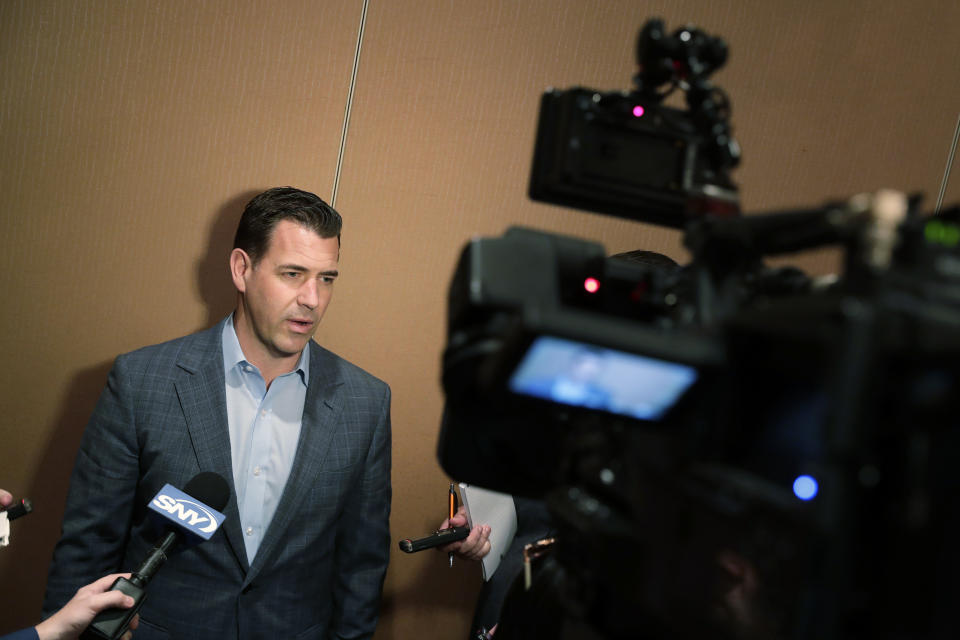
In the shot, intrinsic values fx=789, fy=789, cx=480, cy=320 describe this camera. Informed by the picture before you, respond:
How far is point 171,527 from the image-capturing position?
1339 mm

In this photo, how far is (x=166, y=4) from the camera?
7.38ft

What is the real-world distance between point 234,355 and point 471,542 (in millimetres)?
732

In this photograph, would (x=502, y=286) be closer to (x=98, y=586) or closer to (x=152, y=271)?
(x=98, y=586)

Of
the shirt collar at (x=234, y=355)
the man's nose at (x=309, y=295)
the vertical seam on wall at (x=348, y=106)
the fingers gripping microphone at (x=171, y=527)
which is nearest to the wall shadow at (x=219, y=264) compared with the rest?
the vertical seam on wall at (x=348, y=106)

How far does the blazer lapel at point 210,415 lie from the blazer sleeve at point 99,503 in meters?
0.13

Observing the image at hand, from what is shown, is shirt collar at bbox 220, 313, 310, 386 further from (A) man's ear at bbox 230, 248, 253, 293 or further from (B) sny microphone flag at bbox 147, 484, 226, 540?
(B) sny microphone flag at bbox 147, 484, 226, 540

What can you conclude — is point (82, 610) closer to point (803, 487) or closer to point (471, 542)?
point (471, 542)

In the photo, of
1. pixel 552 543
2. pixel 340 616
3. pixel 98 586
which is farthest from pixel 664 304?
pixel 340 616

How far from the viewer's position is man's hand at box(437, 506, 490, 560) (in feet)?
6.22

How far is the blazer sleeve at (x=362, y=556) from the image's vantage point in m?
1.93

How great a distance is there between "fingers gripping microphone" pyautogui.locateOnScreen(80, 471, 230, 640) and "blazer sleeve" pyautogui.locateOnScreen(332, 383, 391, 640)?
52 cm

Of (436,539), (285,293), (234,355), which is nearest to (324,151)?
(285,293)

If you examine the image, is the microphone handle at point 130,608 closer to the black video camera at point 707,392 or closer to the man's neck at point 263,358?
the black video camera at point 707,392

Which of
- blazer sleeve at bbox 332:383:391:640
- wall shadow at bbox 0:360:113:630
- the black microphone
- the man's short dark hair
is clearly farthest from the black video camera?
wall shadow at bbox 0:360:113:630
